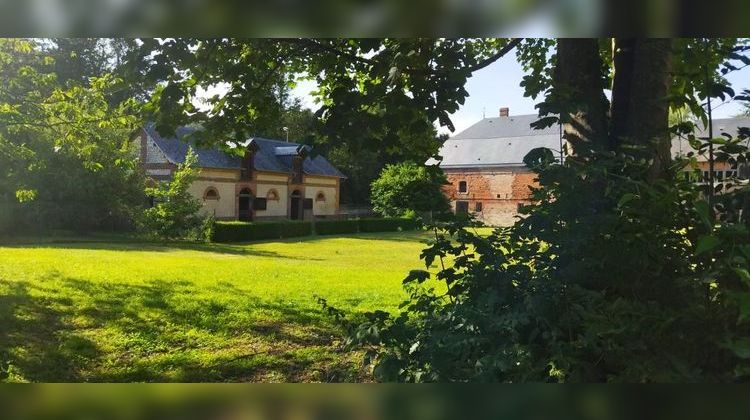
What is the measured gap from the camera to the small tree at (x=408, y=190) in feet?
10.4

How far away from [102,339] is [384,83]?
4.28 meters

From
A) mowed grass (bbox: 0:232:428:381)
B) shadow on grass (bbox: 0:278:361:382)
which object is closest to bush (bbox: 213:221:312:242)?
mowed grass (bbox: 0:232:428:381)

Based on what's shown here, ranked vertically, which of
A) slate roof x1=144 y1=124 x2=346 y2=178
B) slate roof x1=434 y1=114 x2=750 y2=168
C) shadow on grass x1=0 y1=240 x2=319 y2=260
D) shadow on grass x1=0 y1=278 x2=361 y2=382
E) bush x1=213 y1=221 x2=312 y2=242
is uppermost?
slate roof x1=144 y1=124 x2=346 y2=178

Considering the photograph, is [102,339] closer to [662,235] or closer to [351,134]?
[351,134]

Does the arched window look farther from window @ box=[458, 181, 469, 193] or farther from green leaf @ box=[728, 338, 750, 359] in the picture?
green leaf @ box=[728, 338, 750, 359]

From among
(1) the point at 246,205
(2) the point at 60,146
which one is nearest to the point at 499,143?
(2) the point at 60,146

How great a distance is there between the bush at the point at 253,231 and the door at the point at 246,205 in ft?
1.02

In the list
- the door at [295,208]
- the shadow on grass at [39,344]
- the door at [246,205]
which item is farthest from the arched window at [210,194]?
the shadow on grass at [39,344]

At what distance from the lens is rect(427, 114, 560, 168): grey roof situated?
4676 millimetres

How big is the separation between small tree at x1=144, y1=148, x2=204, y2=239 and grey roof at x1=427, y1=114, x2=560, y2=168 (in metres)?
10.6

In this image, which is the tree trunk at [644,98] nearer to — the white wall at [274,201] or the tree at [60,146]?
the tree at [60,146]

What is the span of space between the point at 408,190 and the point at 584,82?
1404 mm

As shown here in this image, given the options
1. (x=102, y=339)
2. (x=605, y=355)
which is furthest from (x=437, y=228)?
(x=102, y=339)

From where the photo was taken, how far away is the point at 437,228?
3.04m
